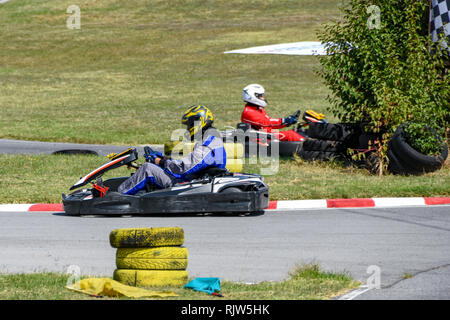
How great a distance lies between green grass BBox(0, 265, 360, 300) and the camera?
547 cm

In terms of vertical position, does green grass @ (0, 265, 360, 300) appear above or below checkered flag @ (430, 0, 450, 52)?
below

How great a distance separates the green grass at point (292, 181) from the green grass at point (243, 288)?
4.19 m

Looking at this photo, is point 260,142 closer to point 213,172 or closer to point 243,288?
point 213,172

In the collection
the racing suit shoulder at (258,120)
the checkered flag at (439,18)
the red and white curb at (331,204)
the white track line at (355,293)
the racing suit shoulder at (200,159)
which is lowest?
the red and white curb at (331,204)

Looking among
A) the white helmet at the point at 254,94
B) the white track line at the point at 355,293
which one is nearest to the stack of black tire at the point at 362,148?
the white helmet at the point at 254,94

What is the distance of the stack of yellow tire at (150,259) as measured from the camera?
6.00 m

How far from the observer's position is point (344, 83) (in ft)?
41.3

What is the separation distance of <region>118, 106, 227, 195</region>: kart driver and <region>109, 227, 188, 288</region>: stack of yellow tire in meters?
3.01

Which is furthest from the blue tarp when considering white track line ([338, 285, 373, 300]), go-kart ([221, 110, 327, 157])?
go-kart ([221, 110, 327, 157])

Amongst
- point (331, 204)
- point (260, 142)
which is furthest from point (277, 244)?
point (260, 142)

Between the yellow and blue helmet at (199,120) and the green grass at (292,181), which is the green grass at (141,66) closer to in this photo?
the green grass at (292,181)

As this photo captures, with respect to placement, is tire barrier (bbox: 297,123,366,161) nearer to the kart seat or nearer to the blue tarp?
the kart seat

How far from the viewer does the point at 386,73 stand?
12.2 m

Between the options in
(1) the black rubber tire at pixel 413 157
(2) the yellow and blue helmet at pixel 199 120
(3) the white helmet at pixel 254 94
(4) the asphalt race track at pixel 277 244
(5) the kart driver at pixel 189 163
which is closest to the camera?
(4) the asphalt race track at pixel 277 244
